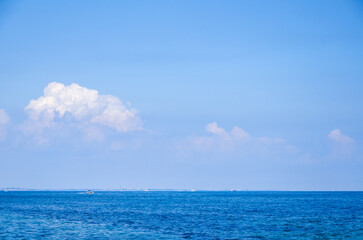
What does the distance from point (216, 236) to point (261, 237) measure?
5.03 m

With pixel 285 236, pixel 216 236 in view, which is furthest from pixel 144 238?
pixel 285 236

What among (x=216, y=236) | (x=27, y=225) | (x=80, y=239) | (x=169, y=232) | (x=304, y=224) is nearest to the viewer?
(x=80, y=239)

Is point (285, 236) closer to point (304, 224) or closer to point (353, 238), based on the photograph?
point (353, 238)

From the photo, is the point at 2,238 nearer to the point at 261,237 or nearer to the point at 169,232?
the point at 169,232

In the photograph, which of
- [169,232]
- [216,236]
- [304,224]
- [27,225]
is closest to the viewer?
[216,236]

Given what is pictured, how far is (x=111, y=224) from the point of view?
56.1 m

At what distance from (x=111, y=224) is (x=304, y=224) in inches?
1098

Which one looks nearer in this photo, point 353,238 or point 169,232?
point 353,238

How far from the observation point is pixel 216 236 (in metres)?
44.8

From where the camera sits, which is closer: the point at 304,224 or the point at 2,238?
the point at 2,238

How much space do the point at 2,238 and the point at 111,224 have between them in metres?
17.0

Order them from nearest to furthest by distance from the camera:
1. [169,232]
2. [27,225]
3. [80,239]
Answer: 1. [80,239]
2. [169,232]
3. [27,225]

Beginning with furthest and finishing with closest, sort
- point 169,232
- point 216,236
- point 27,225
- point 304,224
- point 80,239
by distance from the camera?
point 304,224
point 27,225
point 169,232
point 216,236
point 80,239

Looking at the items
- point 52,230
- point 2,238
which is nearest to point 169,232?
point 52,230
